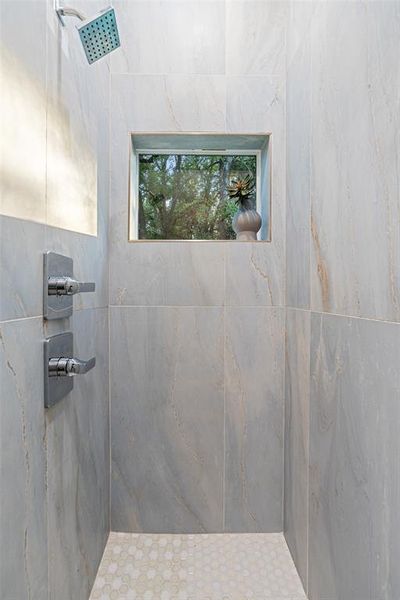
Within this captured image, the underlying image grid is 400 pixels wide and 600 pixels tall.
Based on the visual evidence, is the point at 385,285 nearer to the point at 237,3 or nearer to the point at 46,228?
the point at 46,228

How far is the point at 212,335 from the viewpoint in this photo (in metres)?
1.65

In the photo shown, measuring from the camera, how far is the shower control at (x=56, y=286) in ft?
3.07

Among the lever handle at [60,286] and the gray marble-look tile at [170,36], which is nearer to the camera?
the lever handle at [60,286]

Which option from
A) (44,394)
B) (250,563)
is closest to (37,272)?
(44,394)

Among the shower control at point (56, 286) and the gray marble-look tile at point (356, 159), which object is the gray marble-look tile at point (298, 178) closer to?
the gray marble-look tile at point (356, 159)

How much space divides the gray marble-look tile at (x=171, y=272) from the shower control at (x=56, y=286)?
587mm

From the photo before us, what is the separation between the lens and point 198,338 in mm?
1646

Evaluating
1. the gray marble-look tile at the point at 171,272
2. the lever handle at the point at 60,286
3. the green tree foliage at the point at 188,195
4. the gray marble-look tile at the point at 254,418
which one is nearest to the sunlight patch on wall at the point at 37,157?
the lever handle at the point at 60,286

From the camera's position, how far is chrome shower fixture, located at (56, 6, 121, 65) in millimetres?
1022

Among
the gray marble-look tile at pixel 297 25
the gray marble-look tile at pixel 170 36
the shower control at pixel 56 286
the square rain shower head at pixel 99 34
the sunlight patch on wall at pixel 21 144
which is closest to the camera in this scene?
the sunlight patch on wall at pixel 21 144

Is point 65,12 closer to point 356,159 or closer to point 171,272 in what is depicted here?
point 356,159

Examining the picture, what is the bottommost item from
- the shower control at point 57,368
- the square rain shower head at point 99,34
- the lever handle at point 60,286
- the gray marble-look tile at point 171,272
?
the shower control at point 57,368

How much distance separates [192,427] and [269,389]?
0.34 meters

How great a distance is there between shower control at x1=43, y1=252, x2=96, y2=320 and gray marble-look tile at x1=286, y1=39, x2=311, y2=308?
725mm
